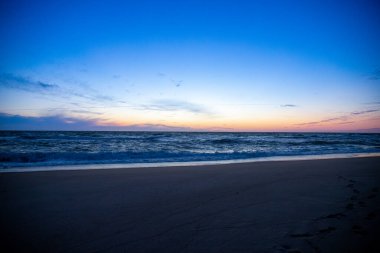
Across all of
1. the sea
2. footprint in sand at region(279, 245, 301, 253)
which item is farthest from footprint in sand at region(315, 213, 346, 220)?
the sea

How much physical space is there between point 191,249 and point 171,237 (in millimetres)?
379

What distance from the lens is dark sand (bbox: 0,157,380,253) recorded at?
2672mm

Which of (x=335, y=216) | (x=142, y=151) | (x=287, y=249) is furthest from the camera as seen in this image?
(x=142, y=151)

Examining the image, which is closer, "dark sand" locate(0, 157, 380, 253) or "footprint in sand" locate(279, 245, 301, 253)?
"footprint in sand" locate(279, 245, 301, 253)

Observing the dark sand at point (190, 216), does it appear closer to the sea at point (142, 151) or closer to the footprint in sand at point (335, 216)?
the footprint in sand at point (335, 216)

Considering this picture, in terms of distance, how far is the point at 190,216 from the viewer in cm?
350

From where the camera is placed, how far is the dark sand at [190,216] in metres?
2.67

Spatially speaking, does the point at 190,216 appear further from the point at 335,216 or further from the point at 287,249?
the point at 335,216

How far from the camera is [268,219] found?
3363 millimetres

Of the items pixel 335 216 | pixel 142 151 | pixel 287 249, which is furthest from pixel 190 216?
pixel 142 151

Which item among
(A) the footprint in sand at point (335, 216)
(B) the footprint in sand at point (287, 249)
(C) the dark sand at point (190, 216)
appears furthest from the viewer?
(A) the footprint in sand at point (335, 216)

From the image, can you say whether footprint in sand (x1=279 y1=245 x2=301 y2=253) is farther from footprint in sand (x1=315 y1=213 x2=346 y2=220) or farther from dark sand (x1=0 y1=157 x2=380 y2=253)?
footprint in sand (x1=315 y1=213 x2=346 y2=220)

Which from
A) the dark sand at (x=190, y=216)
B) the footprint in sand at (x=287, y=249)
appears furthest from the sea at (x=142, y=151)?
the footprint in sand at (x=287, y=249)

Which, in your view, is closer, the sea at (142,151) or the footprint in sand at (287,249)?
the footprint in sand at (287,249)
